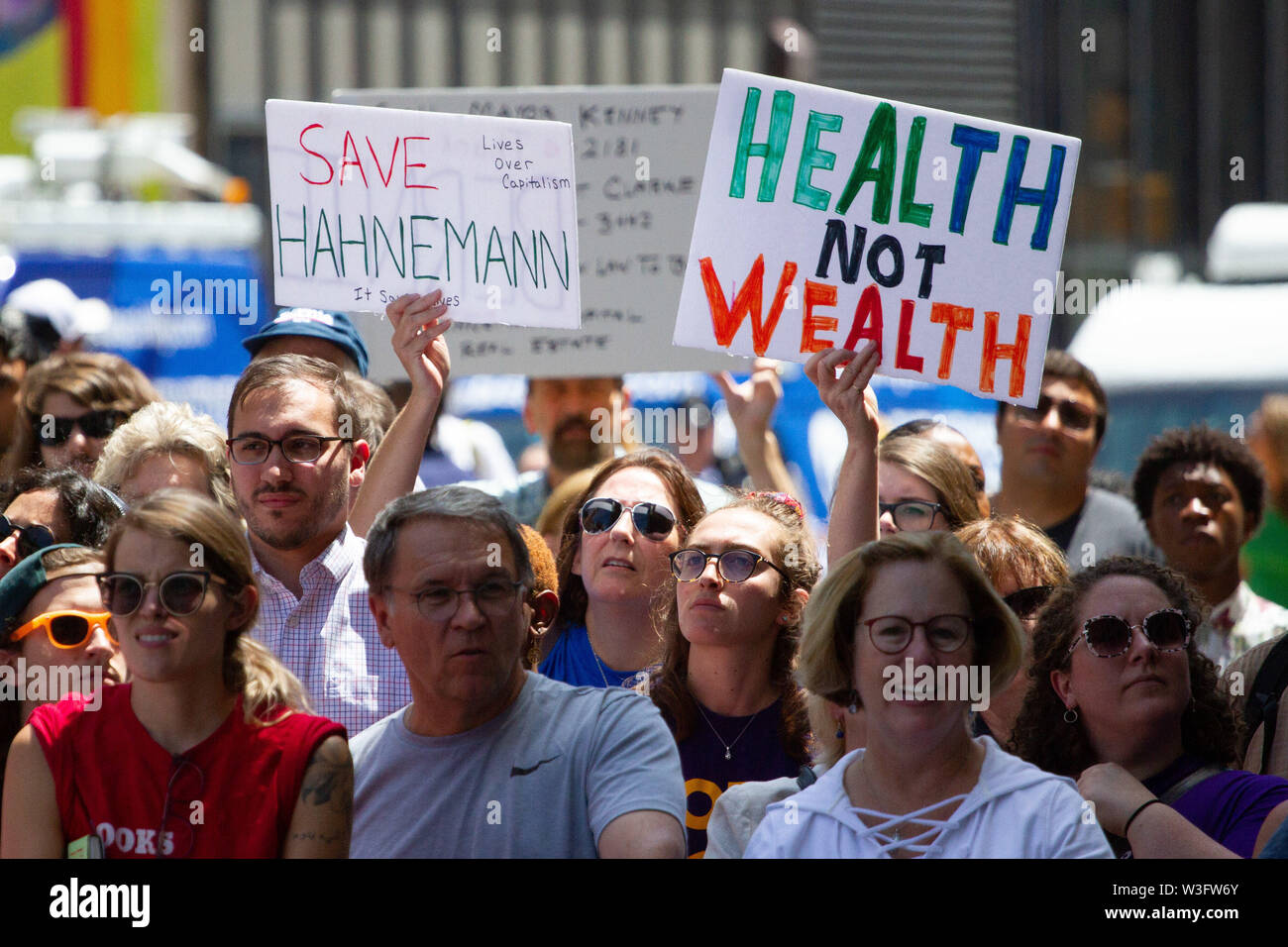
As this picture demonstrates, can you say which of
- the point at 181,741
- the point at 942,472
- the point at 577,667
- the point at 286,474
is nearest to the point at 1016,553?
the point at 942,472

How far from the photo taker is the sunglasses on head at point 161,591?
277 centimetres

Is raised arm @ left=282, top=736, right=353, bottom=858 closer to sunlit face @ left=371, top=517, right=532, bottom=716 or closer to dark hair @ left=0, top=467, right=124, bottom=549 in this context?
sunlit face @ left=371, top=517, right=532, bottom=716

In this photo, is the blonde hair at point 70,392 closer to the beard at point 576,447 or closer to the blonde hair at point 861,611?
the beard at point 576,447

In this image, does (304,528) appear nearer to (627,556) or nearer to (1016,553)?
(627,556)

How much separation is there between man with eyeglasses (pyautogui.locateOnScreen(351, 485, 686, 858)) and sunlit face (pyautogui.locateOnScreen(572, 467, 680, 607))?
2.69ft

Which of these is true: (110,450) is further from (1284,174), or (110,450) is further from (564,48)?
(564,48)

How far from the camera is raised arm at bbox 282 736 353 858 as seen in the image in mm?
2676

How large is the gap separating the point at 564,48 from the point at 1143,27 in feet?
22.0

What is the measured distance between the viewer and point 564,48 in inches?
743

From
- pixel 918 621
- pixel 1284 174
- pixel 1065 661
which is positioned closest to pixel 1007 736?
pixel 1065 661

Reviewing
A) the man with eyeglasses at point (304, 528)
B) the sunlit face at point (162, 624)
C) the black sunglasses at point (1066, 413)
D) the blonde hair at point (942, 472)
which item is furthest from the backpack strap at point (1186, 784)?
the black sunglasses at point (1066, 413)

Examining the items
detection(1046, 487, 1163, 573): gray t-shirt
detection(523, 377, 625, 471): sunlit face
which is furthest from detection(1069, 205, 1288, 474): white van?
detection(523, 377, 625, 471): sunlit face

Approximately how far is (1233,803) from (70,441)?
3.11m

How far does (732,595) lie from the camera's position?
3.51 m
